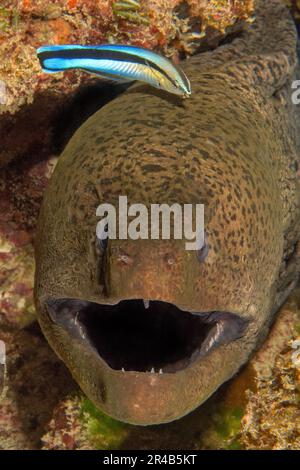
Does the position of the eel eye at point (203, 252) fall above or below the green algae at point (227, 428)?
above

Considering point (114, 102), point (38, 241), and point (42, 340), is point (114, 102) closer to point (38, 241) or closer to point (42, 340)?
point (38, 241)

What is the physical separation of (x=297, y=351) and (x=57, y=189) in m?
1.91

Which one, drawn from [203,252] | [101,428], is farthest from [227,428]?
[203,252]

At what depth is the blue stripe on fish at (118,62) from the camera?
2490 mm

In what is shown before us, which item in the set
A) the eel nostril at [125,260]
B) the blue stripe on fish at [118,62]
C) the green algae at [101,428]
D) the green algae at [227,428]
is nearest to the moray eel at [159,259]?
the eel nostril at [125,260]

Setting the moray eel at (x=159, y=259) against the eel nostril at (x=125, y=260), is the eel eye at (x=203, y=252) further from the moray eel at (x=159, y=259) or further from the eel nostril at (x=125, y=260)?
the eel nostril at (x=125, y=260)

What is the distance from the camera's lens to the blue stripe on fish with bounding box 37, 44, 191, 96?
8.17 feet

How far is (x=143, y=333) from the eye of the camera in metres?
2.63

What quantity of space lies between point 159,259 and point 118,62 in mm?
1107

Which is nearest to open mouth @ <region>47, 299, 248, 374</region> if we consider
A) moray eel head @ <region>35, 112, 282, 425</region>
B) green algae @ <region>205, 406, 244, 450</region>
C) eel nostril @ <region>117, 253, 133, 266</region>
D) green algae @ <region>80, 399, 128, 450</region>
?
moray eel head @ <region>35, 112, 282, 425</region>

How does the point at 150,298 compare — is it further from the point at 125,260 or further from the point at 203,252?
the point at 203,252

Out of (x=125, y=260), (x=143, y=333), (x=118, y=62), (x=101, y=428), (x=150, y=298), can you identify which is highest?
(x=118, y=62)

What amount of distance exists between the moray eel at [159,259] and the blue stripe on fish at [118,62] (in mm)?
164

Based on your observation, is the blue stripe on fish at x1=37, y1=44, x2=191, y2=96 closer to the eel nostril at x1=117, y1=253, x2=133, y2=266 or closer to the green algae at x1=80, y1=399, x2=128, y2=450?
the eel nostril at x1=117, y1=253, x2=133, y2=266
